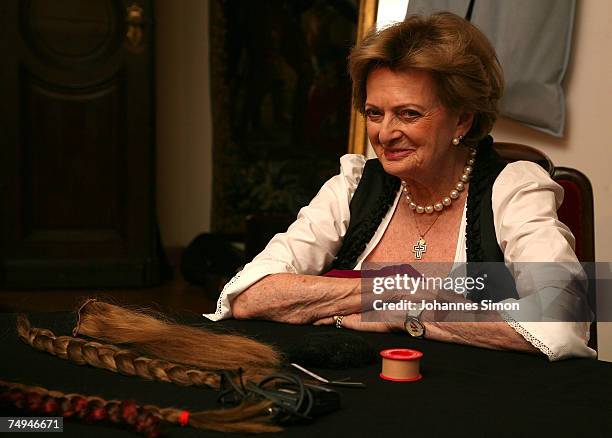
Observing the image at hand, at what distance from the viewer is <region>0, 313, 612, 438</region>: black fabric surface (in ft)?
4.03

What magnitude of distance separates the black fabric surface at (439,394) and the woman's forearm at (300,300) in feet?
0.84

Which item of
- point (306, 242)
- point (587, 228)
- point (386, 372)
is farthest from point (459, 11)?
point (386, 372)

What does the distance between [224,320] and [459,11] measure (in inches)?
67.8

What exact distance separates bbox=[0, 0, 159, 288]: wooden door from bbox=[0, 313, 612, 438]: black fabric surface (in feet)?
13.5

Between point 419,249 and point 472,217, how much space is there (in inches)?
6.5

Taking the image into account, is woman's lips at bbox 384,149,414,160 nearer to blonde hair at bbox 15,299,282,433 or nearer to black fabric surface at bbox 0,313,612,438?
black fabric surface at bbox 0,313,612,438

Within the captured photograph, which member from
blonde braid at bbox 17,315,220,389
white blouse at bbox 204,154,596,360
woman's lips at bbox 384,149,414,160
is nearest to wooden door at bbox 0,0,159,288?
white blouse at bbox 204,154,596,360

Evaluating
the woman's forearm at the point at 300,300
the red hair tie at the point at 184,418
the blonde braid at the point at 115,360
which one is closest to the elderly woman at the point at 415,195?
the woman's forearm at the point at 300,300

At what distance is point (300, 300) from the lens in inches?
80.9

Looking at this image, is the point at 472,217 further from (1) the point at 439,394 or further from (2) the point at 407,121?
(1) the point at 439,394

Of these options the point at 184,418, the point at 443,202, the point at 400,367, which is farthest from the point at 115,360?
the point at 443,202

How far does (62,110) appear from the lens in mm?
5703

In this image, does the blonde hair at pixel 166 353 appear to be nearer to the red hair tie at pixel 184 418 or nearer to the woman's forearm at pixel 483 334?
the red hair tie at pixel 184 418

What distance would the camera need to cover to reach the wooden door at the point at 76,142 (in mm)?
5617
